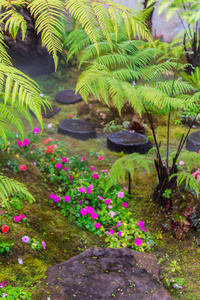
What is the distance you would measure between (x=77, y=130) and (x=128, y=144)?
39.2 inches

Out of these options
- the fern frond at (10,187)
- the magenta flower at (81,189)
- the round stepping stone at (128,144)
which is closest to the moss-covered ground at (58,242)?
the magenta flower at (81,189)

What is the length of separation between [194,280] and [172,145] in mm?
3196

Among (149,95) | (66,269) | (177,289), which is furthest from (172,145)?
(66,269)

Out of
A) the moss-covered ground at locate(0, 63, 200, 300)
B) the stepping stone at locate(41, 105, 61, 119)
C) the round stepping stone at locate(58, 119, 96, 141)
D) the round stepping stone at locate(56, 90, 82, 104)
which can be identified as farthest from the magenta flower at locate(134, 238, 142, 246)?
the round stepping stone at locate(56, 90, 82, 104)

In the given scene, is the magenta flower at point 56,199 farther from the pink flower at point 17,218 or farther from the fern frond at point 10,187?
the fern frond at point 10,187

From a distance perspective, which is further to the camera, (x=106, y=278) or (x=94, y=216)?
(x=94, y=216)

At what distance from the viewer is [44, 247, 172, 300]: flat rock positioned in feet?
6.26

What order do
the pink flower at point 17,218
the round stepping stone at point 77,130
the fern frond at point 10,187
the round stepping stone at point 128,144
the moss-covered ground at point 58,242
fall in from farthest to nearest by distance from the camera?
the round stepping stone at point 77,130 < the round stepping stone at point 128,144 < the pink flower at point 17,218 < the moss-covered ground at point 58,242 < the fern frond at point 10,187

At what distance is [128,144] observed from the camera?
4.87m

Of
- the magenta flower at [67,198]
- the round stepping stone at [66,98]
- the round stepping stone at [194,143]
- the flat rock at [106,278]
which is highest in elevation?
the flat rock at [106,278]

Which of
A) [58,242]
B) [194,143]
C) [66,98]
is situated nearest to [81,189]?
[58,242]

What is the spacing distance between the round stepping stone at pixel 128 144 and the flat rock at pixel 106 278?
8.75ft

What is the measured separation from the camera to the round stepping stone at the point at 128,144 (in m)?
4.89

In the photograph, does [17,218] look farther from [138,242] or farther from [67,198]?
[138,242]
